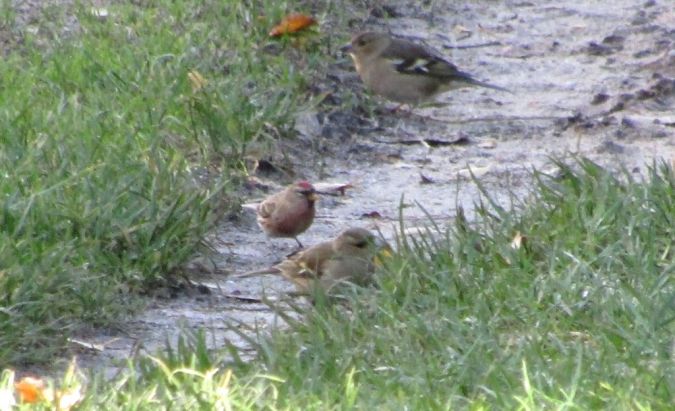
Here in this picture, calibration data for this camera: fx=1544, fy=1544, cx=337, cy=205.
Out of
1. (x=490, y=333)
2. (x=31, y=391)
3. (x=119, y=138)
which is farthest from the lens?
(x=119, y=138)

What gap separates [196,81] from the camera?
7.95 m

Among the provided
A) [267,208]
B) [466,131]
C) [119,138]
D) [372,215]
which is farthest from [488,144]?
[119,138]

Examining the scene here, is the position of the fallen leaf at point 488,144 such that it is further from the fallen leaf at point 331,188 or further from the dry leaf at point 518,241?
the dry leaf at point 518,241

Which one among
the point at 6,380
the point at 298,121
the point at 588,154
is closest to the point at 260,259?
the point at 298,121

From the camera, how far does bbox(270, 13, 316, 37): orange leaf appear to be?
9.46 m

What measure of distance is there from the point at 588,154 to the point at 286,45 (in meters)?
2.21

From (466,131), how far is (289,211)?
249cm

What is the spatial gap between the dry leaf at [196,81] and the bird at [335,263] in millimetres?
1530

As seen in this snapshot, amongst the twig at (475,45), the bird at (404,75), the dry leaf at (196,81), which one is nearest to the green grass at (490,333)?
the dry leaf at (196,81)

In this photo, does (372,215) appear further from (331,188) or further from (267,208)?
(267,208)

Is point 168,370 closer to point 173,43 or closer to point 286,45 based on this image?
point 173,43

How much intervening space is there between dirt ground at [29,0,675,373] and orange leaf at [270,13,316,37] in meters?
0.44

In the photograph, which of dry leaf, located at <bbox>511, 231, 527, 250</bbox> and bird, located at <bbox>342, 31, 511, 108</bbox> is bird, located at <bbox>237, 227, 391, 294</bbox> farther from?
bird, located at <bbox>342, 31, 511, 108</bbox>

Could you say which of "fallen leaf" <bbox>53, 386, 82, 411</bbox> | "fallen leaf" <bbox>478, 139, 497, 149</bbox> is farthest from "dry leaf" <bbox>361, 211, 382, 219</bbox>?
"fallen leaf" <bbox>53, 386, 82, 411</bbox>
